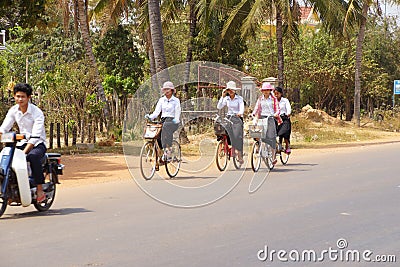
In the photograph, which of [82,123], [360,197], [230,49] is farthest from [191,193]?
[230,49]

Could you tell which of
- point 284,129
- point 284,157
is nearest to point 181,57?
point 284,157

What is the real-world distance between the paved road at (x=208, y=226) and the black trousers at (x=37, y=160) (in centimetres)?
53

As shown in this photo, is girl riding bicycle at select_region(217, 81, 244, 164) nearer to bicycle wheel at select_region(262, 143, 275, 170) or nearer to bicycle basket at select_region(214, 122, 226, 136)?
bicycle basket at select_region(214, 122, 226, 136)

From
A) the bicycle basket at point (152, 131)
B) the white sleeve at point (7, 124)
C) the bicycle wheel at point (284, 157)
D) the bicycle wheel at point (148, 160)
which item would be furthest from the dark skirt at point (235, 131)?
the white sleeve at point (7, 124)

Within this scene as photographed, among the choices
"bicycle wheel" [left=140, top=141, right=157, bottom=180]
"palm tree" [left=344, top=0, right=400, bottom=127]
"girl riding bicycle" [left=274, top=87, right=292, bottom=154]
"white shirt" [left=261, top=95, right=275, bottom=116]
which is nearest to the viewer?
"bicycle wheel" [left=140, top=141, right=157, bottom=180]

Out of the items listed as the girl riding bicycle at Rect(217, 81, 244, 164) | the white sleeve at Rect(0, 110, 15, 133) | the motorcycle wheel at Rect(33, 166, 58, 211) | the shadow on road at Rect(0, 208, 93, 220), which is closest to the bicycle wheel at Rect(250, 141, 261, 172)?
the girl riding bicycle at Rect(217, 81, 244, 164)

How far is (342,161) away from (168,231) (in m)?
10.2

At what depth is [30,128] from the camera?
9.05m

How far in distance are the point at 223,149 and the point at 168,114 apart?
167cm

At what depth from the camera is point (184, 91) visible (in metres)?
21.3

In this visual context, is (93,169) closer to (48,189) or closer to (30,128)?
(48,189)

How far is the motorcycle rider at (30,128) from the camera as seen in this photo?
8898 mm

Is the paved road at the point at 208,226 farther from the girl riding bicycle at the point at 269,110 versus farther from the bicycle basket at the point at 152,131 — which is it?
the girl riding bicycle at the point at 269,110

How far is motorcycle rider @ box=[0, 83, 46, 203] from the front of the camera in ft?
29.2
